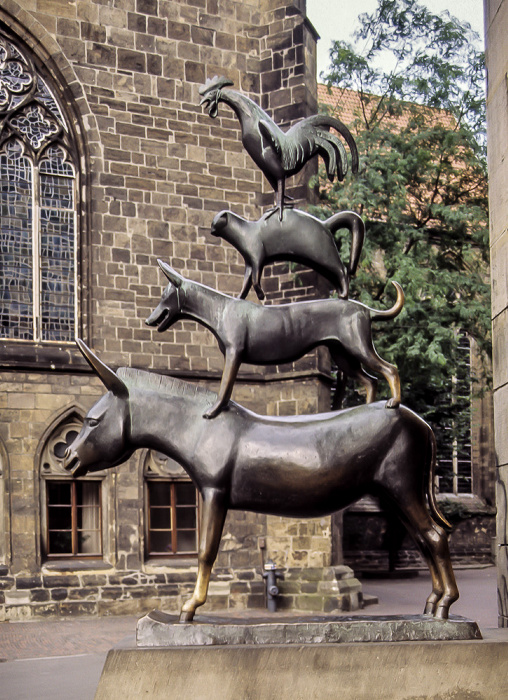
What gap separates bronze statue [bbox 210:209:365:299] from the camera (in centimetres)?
529

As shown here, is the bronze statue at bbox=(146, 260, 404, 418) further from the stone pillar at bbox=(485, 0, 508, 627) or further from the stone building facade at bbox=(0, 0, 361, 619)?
the stone building facade at bbox=(0, 0, 361, 619)

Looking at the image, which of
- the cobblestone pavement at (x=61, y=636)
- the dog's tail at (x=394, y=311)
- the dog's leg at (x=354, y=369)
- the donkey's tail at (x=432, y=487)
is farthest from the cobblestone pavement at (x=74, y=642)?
the dog's tail at (x=394, y=311)

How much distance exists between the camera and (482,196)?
19.3 meters

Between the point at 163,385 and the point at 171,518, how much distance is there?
452 inches

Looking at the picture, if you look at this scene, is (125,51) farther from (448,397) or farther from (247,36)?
(448,397)

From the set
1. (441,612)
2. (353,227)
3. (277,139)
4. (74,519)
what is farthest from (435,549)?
(74,519)

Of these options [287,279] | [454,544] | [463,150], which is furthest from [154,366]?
[454,544]

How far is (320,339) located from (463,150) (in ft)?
49.0

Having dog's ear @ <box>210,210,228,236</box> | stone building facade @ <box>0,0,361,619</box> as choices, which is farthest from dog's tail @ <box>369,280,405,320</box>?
stone building facade @ <box>0,0,361,619</box>

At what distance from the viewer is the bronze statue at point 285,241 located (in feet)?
17.4

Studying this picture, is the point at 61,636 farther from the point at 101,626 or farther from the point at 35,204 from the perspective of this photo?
the point at 35,204

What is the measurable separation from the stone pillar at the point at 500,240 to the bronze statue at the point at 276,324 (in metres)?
2.25

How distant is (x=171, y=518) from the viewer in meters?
16.1

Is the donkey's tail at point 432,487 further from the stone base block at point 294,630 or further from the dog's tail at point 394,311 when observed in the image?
the dog's tail at point 394,311
